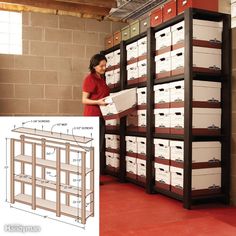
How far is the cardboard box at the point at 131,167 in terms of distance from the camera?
371 centimetres

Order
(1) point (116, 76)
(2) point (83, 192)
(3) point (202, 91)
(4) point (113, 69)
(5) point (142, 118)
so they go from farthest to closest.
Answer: (4) point (113, 69), (1) point (116, 76), (5) point (142, 118), (3) point (202, 91), (2) point (83, 192)

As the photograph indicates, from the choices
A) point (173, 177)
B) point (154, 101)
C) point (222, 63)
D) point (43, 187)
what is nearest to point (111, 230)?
point (173, 177)

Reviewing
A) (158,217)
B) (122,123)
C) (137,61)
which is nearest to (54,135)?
(158,217)

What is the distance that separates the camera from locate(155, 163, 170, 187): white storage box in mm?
3093

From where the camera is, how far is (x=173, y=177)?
2996 millimetres

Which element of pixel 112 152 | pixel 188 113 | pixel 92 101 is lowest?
pixel 112 152

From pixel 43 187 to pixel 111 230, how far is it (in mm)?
1242

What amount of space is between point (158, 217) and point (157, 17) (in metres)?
1.95

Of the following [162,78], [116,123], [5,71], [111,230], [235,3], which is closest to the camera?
[111,230]

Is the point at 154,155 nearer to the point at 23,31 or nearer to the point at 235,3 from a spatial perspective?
the point at 235,3

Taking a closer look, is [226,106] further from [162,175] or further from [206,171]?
[162,175]

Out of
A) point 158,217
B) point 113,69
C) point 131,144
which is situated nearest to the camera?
point 158,217

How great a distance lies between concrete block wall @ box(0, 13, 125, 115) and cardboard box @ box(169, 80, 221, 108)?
214 cm

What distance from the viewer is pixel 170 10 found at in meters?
3.14
